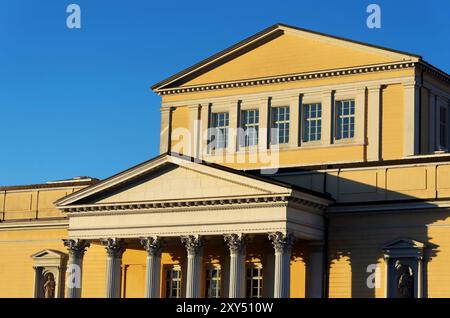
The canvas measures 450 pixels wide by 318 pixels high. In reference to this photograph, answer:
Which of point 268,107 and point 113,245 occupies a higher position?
point 268,107

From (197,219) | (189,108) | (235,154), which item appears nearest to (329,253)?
(197,219)

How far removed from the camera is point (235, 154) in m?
57.3

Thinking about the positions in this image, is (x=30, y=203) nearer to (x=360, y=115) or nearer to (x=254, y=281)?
(x=254, y=281)

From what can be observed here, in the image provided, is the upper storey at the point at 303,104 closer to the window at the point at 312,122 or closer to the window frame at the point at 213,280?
the window at the point at 312,122

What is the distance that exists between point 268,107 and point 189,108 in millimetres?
4820

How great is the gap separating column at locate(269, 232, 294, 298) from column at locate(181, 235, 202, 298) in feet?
12.2

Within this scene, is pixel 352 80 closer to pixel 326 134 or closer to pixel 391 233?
pixel 326 134

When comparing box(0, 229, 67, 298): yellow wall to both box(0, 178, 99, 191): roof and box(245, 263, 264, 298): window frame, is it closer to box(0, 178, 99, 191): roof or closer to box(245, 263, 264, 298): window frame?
box(0, 178, 99, 191): roof

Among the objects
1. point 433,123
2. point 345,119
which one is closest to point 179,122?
point 345,119

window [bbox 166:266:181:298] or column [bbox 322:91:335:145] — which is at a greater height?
column [bbox 322:91:335:145]

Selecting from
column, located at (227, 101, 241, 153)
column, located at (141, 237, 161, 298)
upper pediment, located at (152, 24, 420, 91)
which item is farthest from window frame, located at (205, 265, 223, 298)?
upper pediment, located at (152, 24, 420, 91)

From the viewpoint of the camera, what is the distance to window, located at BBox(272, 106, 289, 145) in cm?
5638

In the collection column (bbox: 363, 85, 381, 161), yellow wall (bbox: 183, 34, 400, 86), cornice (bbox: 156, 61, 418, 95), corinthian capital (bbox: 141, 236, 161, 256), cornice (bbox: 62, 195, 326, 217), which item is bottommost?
corinthian capital (bbox: 141, 236, 161, 256)

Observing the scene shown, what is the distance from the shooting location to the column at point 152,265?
5025cm
